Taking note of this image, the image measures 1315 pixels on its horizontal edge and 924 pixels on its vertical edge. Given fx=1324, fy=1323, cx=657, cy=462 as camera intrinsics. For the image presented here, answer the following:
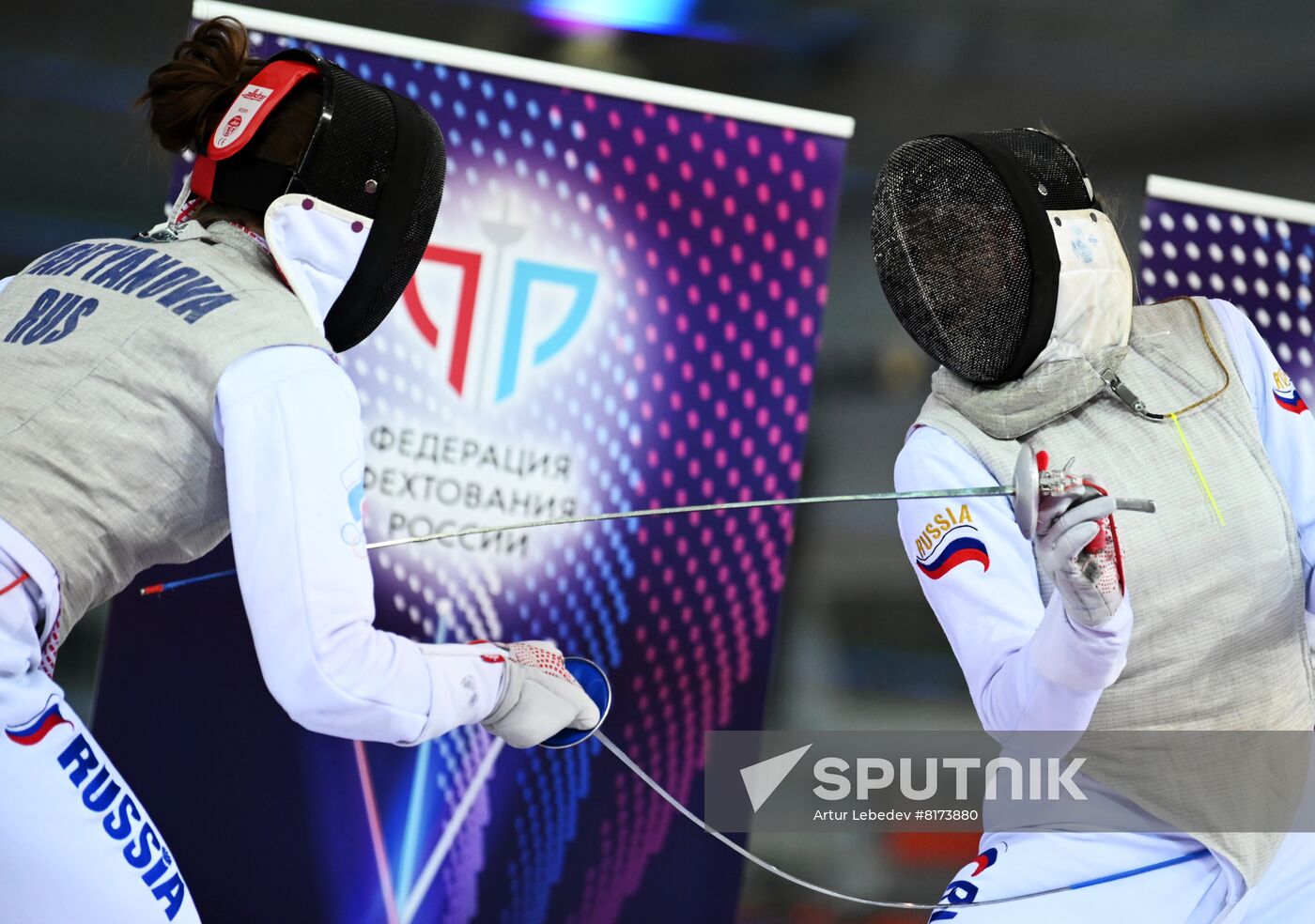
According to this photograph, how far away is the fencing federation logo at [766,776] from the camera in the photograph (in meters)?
3.10

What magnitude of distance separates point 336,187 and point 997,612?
906mm

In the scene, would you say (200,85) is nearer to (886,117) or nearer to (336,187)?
(336,187)

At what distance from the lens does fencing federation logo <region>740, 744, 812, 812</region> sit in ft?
10.2

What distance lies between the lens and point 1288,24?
133 inches

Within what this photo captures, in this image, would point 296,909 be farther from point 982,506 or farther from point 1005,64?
point 1005,64

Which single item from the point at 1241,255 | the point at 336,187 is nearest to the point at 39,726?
the point at 336,187

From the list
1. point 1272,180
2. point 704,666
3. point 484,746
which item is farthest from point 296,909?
point 1272,180

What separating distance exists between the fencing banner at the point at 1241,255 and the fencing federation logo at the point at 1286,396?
4.31ft

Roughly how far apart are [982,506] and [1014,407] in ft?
0.49

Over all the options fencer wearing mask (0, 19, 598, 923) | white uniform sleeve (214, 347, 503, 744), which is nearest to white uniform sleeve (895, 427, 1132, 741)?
fencer wearing mask (0, 19, 598, 923)

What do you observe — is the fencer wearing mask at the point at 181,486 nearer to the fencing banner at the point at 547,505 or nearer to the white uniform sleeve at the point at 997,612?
the white uniform sleeve at the point at 997,612

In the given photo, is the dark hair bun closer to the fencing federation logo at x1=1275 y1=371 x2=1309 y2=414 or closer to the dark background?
the fencing federation logo at x1=1275 y1=371 x2=1309 y2=414

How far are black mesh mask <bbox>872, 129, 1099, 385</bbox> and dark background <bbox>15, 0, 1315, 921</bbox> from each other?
4.81 ft

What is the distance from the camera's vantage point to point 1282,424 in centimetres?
169
